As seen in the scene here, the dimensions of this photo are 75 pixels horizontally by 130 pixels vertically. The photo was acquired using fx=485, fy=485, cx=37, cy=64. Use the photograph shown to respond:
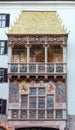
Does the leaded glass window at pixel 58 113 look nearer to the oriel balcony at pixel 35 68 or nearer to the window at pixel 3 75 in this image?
the oriel balcony at pixel 35 68

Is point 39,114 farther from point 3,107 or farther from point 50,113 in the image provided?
point 3,107

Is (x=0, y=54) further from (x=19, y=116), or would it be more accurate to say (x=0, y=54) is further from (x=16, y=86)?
(x=19, y=116)

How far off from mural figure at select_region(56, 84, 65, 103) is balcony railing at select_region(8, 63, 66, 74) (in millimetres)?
1593

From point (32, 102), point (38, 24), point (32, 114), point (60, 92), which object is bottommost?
point (32, 114)

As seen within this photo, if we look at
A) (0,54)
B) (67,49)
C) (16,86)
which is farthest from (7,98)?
(67,49)

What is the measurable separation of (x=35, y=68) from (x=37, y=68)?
0.21 m

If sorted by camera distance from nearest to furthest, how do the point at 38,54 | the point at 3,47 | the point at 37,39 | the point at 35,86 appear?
the point at 35,86
the point at 37,39
the point at 38,54
the point at 3,47

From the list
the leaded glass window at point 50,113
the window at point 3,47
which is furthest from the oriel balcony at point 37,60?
the leaded glass window at point 50,113

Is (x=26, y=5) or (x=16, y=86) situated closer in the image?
(x=16, y=86)

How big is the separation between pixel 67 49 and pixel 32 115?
797 centimetres

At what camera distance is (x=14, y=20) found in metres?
51.9

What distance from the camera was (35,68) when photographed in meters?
49.0

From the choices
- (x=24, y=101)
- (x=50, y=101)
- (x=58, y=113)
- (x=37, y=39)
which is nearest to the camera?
(x=58, y=113)

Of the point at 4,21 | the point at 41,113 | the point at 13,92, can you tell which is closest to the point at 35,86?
the point at 13,92
